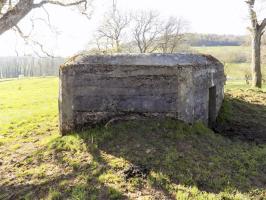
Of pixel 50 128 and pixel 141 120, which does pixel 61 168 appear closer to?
pixel 141 120

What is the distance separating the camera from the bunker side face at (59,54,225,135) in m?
8.59

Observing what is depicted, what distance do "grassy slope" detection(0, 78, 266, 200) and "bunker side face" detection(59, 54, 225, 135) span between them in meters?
0.37

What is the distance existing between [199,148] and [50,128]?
4.39m

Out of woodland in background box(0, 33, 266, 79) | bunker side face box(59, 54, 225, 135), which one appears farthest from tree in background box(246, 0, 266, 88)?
woodland in background box(0, 33, 266, 79)

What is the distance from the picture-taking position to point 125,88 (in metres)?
8.73

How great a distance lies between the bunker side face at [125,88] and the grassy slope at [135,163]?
37cm

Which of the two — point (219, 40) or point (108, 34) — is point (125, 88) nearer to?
point (108, 34)

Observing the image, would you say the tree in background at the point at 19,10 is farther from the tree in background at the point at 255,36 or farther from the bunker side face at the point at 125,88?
the tree in background at the point at 255,36

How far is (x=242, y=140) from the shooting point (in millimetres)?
9281

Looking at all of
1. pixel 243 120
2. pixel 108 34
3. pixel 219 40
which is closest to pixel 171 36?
pixel 108 34

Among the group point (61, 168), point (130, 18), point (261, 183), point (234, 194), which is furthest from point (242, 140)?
point (130, 18)

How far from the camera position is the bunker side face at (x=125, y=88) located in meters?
8.59

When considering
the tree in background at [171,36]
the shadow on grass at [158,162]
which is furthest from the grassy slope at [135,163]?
the tree in background at [171,36]

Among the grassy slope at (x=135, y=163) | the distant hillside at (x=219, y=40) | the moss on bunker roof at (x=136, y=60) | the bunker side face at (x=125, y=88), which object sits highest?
the distant hillside at (x=219, y=40)
